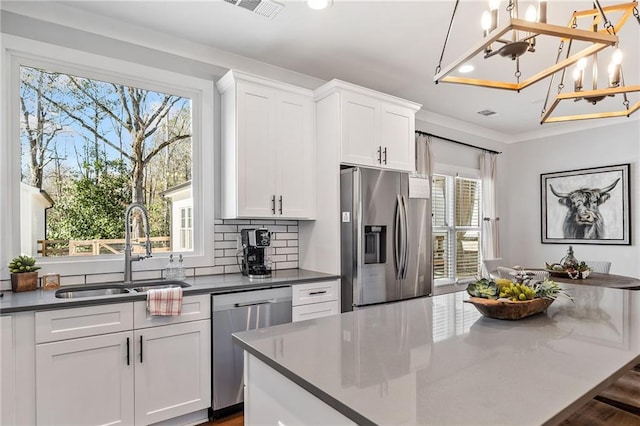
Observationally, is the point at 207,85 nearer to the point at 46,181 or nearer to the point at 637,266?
the point at 46,181

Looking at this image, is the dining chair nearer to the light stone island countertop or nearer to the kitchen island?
the kitchen island

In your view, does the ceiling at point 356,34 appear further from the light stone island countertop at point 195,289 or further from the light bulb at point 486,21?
the light stone island countertop at point 195,289

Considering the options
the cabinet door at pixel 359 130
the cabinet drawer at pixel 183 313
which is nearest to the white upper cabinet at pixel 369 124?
the cabinet door at pixel 359 130

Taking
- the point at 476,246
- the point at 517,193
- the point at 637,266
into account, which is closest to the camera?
the point at 637,266

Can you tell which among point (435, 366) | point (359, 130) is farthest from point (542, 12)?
point (359, 130)

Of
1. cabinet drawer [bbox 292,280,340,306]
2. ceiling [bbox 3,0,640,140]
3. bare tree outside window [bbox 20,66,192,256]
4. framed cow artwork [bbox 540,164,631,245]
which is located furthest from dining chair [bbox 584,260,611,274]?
bare tree outside window [bbox 20,66,192,256]

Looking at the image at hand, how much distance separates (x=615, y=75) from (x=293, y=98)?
2.21 m

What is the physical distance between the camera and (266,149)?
3.08m

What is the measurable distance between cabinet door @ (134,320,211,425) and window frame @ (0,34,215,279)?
2.21 feet

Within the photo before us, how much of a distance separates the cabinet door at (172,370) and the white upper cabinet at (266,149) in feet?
3.13

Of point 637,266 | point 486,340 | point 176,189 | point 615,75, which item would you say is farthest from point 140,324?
point 637,266

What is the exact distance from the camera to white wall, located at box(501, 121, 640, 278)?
15.6 feet

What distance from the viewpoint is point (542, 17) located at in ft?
4.58

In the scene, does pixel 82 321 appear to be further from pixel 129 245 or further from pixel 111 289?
pixel 129 245
